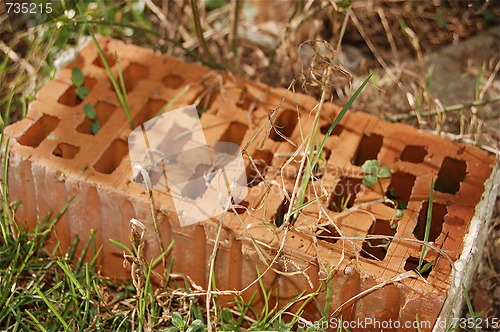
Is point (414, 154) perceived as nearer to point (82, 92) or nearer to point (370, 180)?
point (370, 180)

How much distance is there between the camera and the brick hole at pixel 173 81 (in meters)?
2.43

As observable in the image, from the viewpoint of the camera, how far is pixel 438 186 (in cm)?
223

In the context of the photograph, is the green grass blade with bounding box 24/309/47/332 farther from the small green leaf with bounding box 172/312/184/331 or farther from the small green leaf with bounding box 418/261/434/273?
the small green leaf with bounding box 418/261/434/273

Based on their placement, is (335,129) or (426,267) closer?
(426,267)

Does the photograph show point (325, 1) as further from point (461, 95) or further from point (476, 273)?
point (476, 273)

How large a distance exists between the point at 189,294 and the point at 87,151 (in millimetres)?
511

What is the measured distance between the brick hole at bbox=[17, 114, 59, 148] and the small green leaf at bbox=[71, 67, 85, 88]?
0.15 m

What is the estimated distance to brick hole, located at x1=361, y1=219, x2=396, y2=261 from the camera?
2.06 metres

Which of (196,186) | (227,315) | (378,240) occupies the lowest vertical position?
(227,315)

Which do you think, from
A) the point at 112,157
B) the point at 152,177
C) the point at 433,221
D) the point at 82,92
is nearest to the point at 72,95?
the point at 82,92

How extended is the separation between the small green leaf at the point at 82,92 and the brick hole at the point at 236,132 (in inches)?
18.0

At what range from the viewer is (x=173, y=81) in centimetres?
244

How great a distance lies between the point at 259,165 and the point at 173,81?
465 mm

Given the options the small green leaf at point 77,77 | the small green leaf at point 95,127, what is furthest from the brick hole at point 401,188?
the small green leaf at point 77,77
